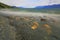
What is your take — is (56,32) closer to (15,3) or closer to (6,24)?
(6,24)

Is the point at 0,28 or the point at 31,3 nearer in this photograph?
the point at 0,28

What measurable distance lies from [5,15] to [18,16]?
0.04 metres

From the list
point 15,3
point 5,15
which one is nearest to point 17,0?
point 15,3

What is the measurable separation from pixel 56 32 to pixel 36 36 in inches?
2.3

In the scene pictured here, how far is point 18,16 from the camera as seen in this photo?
370mm

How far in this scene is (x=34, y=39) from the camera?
0.34m

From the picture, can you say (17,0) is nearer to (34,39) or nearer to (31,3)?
(31,3)

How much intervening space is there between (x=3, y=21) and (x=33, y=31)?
0.33 ft

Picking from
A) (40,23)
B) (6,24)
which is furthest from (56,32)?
(6,24)

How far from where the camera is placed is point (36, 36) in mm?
338

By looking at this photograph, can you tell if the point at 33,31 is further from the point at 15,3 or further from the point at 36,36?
the point at 15,3

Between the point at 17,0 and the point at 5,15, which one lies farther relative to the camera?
the point at 17,0

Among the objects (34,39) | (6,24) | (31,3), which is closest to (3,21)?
(6,24)

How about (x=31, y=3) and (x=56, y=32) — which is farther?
(x=31, y=3)
